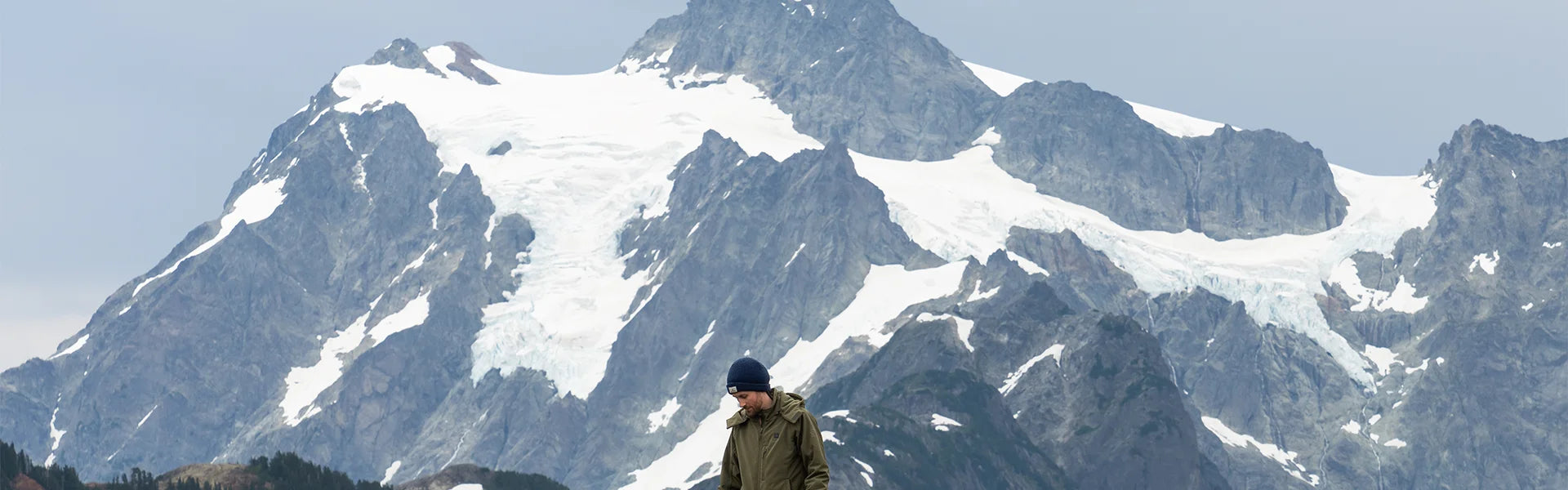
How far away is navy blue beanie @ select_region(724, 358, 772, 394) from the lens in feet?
108

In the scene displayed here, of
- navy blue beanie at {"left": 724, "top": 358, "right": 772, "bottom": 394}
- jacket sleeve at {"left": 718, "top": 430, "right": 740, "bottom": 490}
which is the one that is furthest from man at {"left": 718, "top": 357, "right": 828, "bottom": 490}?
jacket sleeve at {"left": 718, "top": 430, "right": 740, "bottom": 490}

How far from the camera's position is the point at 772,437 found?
111 feet

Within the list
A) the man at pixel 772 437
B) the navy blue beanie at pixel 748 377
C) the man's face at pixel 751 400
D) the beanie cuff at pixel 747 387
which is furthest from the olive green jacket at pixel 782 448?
the navy blue beanie at pixel 748 377

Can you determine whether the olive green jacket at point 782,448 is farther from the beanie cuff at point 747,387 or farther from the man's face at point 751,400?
the beanie cuff at point 747,387

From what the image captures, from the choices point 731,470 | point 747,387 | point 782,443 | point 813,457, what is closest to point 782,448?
point 782,443

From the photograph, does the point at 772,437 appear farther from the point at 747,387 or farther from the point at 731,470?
the point at 731,470

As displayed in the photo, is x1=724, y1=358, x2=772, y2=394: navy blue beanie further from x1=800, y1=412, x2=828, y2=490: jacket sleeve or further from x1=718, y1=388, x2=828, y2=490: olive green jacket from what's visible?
x1=800, y1=412, x2=828, y2=490: jacket sleeve

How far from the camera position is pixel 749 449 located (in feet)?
112

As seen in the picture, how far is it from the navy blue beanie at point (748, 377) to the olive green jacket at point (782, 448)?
0.35 m

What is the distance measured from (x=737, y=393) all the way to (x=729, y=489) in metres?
1.92

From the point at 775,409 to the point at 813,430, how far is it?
0.67 metres

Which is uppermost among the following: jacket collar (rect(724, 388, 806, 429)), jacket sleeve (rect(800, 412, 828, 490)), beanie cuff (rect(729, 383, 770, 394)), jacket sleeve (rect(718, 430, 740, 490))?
beanie cuff (rect(729, 383, 770, 394))

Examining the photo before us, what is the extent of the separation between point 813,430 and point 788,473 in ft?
2.60

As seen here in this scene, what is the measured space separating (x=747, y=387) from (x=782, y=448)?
1104mm
